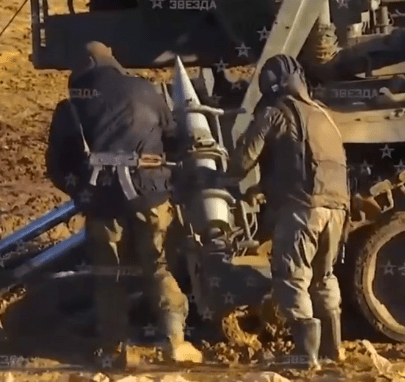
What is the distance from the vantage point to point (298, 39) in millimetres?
6895

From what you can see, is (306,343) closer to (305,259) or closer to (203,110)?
(305,259)

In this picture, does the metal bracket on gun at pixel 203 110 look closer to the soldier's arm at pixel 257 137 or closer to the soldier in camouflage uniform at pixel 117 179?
the soldier in camouflage uniform at pixel 117 179

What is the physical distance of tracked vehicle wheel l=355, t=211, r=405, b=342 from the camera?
23.2 ft

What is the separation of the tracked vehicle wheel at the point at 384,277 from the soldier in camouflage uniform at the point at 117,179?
31.7 inches

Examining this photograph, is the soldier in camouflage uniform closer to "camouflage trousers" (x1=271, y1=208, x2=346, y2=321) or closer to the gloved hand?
the gloved hand

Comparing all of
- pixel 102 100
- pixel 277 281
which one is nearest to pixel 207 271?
pixel 277 281

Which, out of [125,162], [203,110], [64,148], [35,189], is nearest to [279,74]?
[203,110]

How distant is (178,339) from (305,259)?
78 centimetres

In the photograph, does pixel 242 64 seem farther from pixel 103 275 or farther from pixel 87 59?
pixel 103 275

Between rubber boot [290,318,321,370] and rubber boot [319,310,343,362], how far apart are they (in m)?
0.05

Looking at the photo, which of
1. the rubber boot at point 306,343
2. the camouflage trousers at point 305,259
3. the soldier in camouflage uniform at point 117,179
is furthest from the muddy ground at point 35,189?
the camouflage trousers at point 305,259

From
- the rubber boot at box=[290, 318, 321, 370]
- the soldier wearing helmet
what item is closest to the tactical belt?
the soldier wearing helmet

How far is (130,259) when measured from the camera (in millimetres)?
7098

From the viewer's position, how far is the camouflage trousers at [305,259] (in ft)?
21.9
